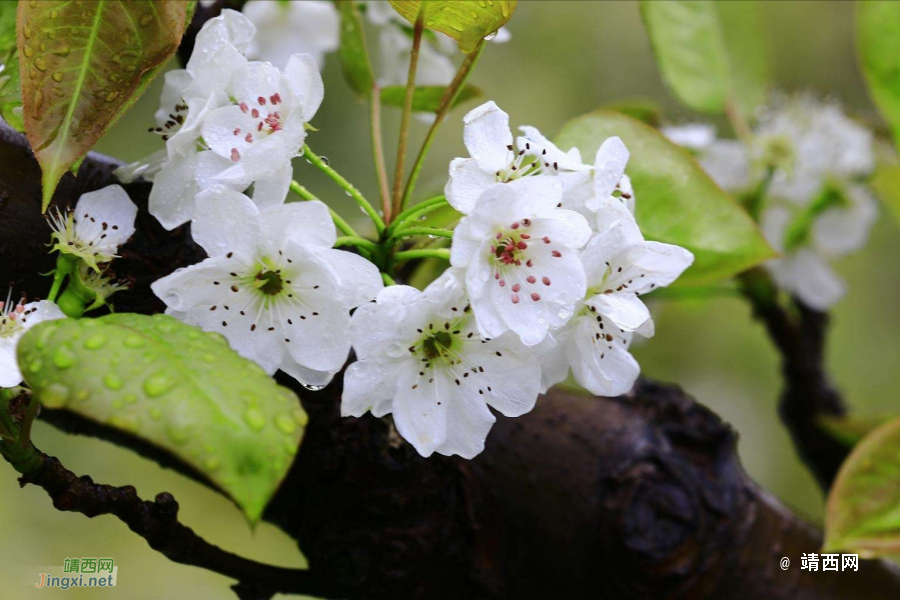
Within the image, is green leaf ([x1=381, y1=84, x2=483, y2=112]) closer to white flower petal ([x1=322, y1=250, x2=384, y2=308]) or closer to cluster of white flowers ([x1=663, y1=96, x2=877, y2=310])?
white flower petal ([x1=322, y1=250, x2=384, y2=308])

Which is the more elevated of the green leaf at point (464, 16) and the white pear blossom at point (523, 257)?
the green leaf at point (464, 16)

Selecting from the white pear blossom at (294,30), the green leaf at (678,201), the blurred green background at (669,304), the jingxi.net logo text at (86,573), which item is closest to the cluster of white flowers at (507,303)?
the green leaf at (678,201)

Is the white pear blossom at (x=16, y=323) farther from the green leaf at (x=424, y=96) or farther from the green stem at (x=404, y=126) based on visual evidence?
the green leaf at (x=424, y=96)

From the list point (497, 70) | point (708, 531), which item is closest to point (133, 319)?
point (708, 531)

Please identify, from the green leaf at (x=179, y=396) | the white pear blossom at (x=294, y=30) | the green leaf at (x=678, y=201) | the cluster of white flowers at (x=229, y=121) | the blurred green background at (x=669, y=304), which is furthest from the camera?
the blurred green background at (x=669, y=304)

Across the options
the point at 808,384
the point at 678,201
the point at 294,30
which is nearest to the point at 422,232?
the point at 678,201

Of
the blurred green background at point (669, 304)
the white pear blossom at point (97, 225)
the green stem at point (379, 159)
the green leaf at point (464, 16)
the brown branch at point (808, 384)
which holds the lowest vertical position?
the blurred green background at point (669, 304)

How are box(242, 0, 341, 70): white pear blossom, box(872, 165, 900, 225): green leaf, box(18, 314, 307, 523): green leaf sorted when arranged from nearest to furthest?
box(18, 314, 307, 523): green leaf < box(242, 0, 341, 70): white pear blossom < box(872, 165, 900, 225): green leaf

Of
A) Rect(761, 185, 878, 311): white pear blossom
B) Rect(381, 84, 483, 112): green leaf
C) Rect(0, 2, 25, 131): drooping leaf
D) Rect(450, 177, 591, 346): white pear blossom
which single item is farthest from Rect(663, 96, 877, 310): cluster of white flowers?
Rect(0, 2, 25, 131): drooping leaf
